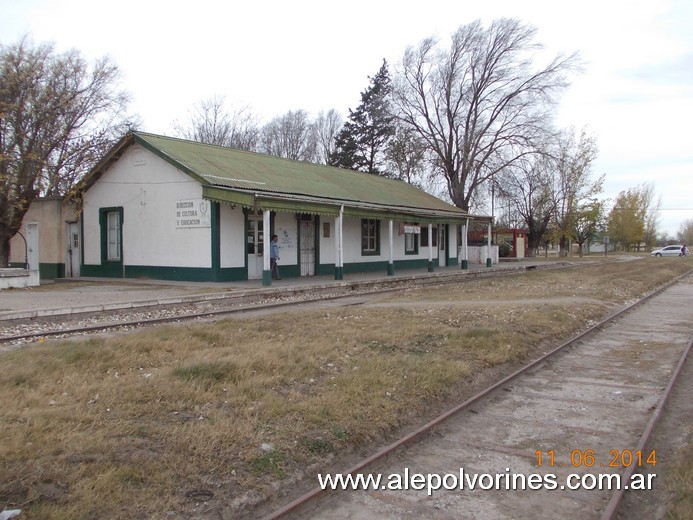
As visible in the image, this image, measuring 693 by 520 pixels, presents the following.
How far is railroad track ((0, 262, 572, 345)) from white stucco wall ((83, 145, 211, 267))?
3.92 meters

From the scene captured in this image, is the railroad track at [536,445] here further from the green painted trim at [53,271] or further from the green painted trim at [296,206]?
the green painted trim at [53,271]

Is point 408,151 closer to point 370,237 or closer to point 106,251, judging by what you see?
point 370,237

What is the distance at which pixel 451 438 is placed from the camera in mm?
5172

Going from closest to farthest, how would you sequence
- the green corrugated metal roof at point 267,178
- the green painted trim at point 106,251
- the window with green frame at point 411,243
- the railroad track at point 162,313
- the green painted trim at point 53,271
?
the railroad track at point 162,313 → the green corrugated metal roof at point 267,178 → the green painted trim at point 106,251 → the green painted trim at point 53,271 → the window with green frame at point 411,243

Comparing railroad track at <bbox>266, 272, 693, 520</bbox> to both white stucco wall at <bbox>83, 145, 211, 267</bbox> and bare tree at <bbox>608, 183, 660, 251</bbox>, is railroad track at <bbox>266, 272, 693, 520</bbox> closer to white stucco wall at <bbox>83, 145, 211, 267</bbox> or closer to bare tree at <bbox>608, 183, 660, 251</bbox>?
white stucco wall at <bbox>83, 145, 211, 267</bbox>

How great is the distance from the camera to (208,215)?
1806cm

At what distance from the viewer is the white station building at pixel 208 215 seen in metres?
18.2

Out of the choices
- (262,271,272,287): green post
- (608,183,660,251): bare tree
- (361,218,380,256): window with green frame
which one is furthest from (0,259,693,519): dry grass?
(608,183,660,251): bare tree

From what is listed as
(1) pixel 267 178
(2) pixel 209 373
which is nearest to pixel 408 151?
(1) pixel 267 178

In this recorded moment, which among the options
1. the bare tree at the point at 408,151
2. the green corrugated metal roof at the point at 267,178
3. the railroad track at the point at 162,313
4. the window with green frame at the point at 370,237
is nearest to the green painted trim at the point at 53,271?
the green corrugated metal roof at the point at 267,178

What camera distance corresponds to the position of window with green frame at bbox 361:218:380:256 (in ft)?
84.3

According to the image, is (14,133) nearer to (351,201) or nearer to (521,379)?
(351,201)

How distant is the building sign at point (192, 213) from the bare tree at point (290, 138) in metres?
40.8

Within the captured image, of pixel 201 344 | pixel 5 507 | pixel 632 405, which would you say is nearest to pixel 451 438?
pixel 632 405
